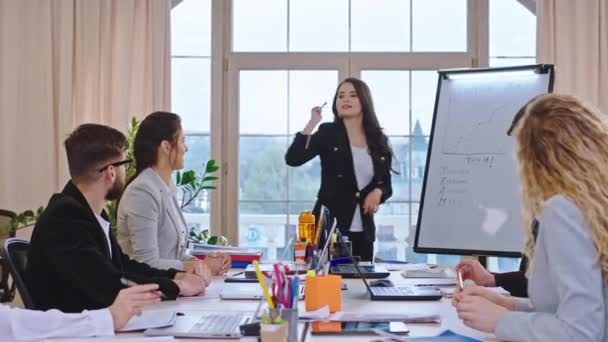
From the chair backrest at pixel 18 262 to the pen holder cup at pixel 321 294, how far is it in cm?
75

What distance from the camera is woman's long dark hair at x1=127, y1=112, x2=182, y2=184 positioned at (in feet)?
9.37

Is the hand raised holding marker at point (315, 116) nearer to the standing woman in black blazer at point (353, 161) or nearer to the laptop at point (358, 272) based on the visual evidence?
the standing woman in black blazer at point (353, 161)

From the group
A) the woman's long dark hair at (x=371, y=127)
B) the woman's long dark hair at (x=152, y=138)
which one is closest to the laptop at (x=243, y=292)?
the woman's long dark hair at (x=152, y=138)

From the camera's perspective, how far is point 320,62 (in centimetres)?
488

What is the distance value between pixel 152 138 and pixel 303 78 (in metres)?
2.19

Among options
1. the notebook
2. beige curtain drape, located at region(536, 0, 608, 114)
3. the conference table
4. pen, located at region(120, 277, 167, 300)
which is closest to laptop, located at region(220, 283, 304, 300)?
the conference table

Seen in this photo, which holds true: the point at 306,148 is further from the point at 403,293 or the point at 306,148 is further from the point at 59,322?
the point at 59,322

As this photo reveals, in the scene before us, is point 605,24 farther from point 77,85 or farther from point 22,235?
point 22,235

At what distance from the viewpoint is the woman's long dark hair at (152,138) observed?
9.37 ft

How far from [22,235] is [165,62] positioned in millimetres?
1449

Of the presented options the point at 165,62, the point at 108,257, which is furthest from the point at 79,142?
the point at 165,62

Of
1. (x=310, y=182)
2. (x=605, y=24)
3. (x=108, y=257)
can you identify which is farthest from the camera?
(x=310, y=182)

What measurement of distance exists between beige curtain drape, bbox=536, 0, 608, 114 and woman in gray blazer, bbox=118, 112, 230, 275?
2.81 m

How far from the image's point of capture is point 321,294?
1868 mm
